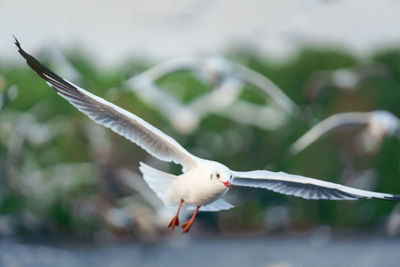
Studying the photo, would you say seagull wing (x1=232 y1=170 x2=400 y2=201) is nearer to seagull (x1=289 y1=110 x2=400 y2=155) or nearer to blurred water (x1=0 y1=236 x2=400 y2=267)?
seagull (x1=289 y1=110 x2=400 y2=155)

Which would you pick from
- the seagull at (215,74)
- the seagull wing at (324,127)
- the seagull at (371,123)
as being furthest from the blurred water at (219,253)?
the seagull at (215,74)

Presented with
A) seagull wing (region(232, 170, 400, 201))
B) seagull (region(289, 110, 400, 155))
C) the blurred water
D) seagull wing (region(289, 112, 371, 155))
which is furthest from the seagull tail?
the blurred water

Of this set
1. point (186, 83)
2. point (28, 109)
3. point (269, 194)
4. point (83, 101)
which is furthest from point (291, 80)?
point (83, 101)

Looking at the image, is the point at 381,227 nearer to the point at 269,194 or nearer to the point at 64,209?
the point at 269,194

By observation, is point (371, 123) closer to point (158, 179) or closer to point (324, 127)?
point (324, 127)

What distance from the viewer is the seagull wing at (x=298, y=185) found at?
4.14m

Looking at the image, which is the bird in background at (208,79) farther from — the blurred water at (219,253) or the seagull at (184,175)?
the seagull at (184,175)

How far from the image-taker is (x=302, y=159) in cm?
1360

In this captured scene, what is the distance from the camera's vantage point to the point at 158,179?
174 inches

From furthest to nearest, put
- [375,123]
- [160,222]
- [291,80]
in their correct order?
[291,80] → [160,222] → [375,123]

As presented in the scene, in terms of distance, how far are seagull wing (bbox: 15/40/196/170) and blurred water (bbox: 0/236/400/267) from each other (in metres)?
6.97

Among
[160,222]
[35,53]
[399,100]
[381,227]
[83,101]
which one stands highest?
[399,100]

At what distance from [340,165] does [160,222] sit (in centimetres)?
395

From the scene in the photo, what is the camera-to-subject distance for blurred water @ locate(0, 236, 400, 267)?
1171cm
